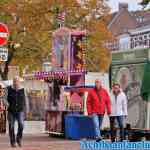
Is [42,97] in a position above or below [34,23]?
below

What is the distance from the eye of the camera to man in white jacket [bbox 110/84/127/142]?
695 inches

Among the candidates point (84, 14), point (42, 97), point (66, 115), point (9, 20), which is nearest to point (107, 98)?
point (66, 115)

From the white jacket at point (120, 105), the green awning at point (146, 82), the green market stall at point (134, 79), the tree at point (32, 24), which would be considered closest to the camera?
the white jacket at point (120, 105)

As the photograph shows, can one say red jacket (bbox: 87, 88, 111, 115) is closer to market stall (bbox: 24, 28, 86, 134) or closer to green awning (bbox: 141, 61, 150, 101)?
green awning (bbox: 141, 61, 150, 101)

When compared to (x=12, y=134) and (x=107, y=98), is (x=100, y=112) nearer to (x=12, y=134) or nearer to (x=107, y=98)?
(x=107, y=98)

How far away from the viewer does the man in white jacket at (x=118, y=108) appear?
17.6 m

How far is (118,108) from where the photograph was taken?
17719mm

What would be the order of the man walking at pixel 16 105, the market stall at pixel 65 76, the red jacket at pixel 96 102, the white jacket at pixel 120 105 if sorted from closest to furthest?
1. the man walking at pixel 16 105
2. the red jacket at pixel 96 102
3. the white jacket at pixel 120 105
4. the market stall at pixel 65 76

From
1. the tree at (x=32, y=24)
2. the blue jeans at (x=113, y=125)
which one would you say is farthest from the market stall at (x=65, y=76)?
the tree at (x=32, y=24)

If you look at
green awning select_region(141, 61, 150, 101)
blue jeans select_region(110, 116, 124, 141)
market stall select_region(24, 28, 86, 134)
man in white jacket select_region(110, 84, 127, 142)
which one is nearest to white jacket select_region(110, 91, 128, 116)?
man in white jacket select_region(110, 84, 127, 142)

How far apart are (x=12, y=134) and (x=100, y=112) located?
7.65 ft

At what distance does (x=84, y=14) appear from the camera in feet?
140

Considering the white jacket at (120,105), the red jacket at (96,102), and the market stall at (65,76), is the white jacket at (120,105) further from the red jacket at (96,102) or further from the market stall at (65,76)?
the market stall at (65,76)

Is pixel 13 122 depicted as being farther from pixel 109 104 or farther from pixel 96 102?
pixel 109 104
